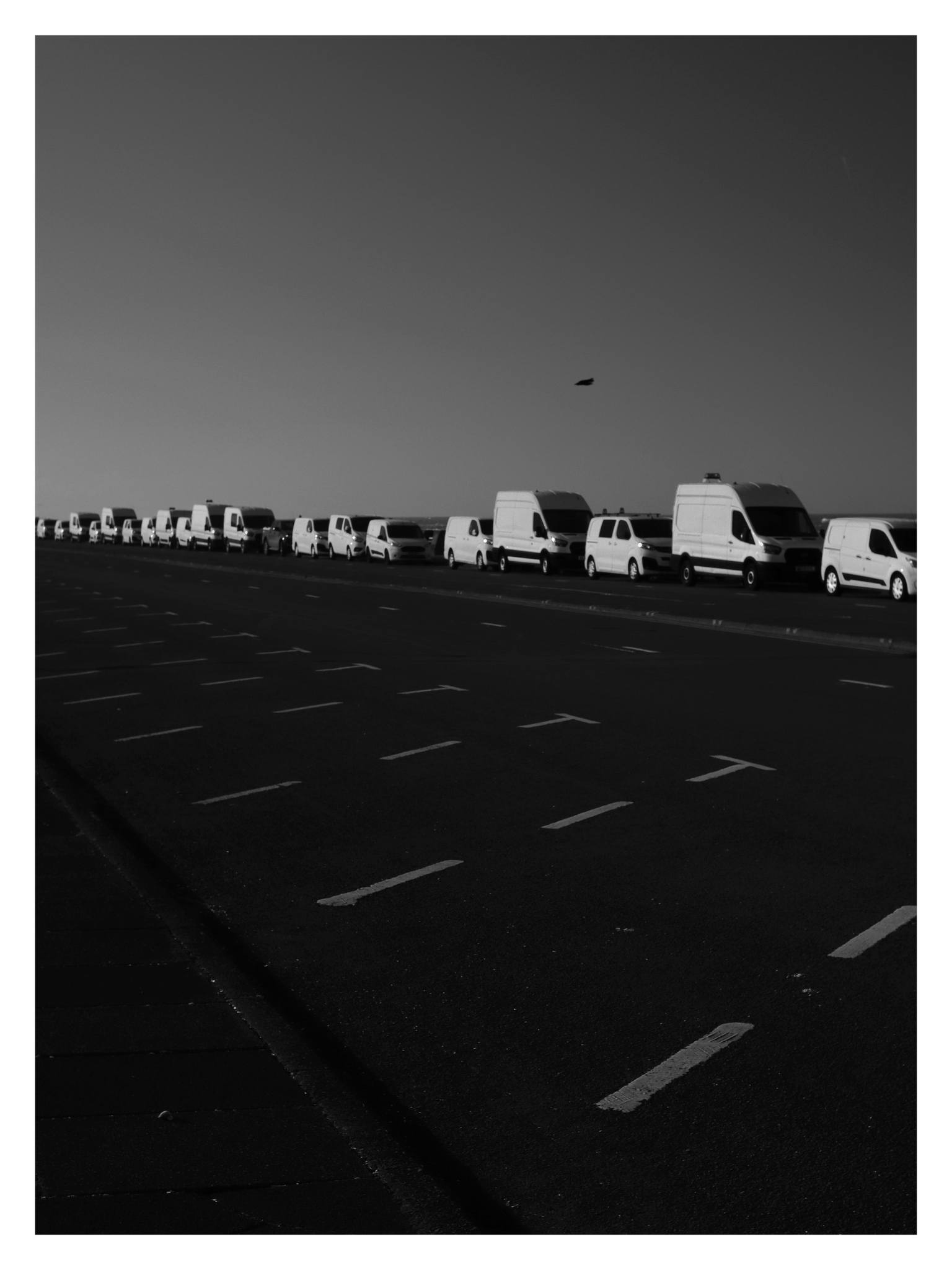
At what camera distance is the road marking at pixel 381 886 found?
6.80 meters

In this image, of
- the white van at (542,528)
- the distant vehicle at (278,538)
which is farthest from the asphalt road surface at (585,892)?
the distant vehicle at (278,538)

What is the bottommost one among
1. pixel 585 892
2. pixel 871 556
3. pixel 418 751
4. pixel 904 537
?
pixel 585 892

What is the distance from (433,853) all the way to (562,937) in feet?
5.63

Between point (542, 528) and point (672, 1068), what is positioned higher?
point (542, 528)

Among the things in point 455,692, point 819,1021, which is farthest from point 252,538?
point 819,1021

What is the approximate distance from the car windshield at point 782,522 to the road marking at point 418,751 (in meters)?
24.7

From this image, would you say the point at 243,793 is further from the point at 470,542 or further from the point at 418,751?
the point at 470,542

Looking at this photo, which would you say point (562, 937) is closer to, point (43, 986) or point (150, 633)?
point (43, 986)

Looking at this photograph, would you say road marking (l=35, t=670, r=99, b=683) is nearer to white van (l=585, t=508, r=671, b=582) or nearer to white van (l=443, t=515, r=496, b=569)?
white van (l=585, t=508, r=671, b=582)

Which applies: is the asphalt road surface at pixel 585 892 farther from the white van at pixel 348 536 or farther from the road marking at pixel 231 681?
the white van at pixel 348 536

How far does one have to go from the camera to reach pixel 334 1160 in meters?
3.92

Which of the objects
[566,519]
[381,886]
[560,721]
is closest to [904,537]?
[566,519]

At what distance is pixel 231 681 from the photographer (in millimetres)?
16125

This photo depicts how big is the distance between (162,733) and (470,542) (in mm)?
36818
